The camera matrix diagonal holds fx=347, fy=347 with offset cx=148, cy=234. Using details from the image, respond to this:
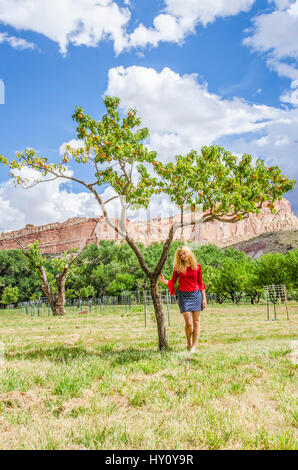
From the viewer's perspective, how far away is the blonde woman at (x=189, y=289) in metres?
7.60

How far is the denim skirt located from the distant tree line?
76.1 feet

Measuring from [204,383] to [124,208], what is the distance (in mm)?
5378

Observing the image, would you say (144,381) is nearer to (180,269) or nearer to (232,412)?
(232,412)

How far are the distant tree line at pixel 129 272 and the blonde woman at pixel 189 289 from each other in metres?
23.0

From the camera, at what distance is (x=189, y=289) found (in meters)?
7.69

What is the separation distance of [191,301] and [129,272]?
56.1 metres

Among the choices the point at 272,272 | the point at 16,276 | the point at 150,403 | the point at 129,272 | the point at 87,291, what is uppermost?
the point at 16,276

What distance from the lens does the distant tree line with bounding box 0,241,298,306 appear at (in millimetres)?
44562

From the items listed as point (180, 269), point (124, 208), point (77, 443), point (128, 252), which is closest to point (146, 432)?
point (77, 443)

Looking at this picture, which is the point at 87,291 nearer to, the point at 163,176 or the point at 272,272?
the point at 272,272

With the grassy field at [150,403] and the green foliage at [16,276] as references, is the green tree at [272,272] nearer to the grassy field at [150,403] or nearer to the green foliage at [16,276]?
the grassy field at [150,403]

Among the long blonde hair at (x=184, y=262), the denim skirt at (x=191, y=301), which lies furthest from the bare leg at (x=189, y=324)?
the long blonde hair at (x=184, y=262)

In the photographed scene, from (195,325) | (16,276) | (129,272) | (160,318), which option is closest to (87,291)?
(129,272)

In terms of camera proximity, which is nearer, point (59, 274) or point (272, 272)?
point (59, 274)
